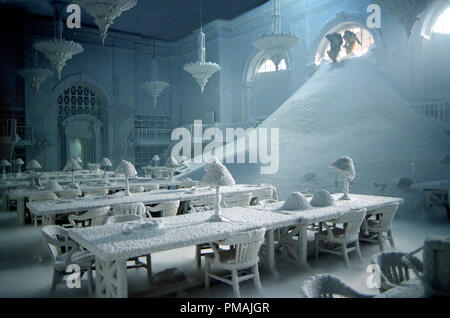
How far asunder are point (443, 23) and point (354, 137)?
4.24m

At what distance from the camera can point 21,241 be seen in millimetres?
6488

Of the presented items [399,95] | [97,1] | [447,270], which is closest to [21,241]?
[97,1]

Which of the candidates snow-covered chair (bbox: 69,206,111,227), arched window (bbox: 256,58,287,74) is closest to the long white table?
snow-covered chair (bbox: 69,206,111,227)

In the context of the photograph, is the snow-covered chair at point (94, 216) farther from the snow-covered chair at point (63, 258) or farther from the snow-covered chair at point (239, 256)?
the snow-covered chair at point (239, 256)

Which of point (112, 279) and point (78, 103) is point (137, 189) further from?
point (78, 103)

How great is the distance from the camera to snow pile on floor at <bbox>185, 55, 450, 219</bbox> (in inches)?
360

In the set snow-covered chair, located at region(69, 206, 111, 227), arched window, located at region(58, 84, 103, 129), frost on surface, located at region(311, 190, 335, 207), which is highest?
arched window, located at region(58, 84, 103, 129)

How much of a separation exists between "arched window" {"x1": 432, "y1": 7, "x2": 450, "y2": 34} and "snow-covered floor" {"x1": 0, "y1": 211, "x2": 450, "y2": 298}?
661 centimetres

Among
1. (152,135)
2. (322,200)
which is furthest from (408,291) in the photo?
(152,135)

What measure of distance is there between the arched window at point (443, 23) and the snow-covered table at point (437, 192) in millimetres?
5304

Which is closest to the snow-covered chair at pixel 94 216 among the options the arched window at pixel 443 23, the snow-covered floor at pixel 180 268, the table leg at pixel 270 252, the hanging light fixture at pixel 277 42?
the snow-covered floor at pixel 180 268

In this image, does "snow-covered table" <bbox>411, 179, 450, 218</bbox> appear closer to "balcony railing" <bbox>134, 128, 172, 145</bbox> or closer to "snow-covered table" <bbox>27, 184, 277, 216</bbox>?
"snow-covered table" <bbox>27, 184, 277, 216</bbox>

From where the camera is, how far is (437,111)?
1026cm

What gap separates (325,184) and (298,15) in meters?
8.31
